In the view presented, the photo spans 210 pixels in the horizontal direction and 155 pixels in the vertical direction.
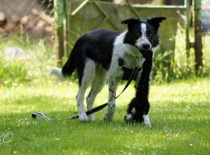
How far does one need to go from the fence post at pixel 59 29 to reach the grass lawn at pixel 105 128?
4.26 ft

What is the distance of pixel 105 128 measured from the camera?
19.8ft

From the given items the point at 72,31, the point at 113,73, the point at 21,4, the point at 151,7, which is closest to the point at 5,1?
the point at 21,4

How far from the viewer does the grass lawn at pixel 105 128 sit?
5027 millimetres

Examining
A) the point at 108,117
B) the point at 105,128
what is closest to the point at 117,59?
the point at 108,117

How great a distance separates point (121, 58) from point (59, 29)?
427 centimetres

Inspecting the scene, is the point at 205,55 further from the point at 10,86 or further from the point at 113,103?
the point at 113,103

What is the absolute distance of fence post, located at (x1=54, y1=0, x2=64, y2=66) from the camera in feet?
34.2

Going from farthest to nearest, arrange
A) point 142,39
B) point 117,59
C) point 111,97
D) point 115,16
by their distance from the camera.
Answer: point 115,16
point 111,97
point 117,59
point 142,39

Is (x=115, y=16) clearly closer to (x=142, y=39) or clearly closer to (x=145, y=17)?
(x=145, y=17)

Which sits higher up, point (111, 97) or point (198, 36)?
point (198, 36)

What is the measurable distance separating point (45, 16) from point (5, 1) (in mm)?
1014

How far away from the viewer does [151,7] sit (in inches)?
429

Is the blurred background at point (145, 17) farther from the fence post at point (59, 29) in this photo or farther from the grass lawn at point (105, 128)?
the grass lawn at point (105, 128)

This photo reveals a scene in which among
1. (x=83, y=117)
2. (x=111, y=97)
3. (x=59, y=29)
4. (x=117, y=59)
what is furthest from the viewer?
(x=59, y=29)
